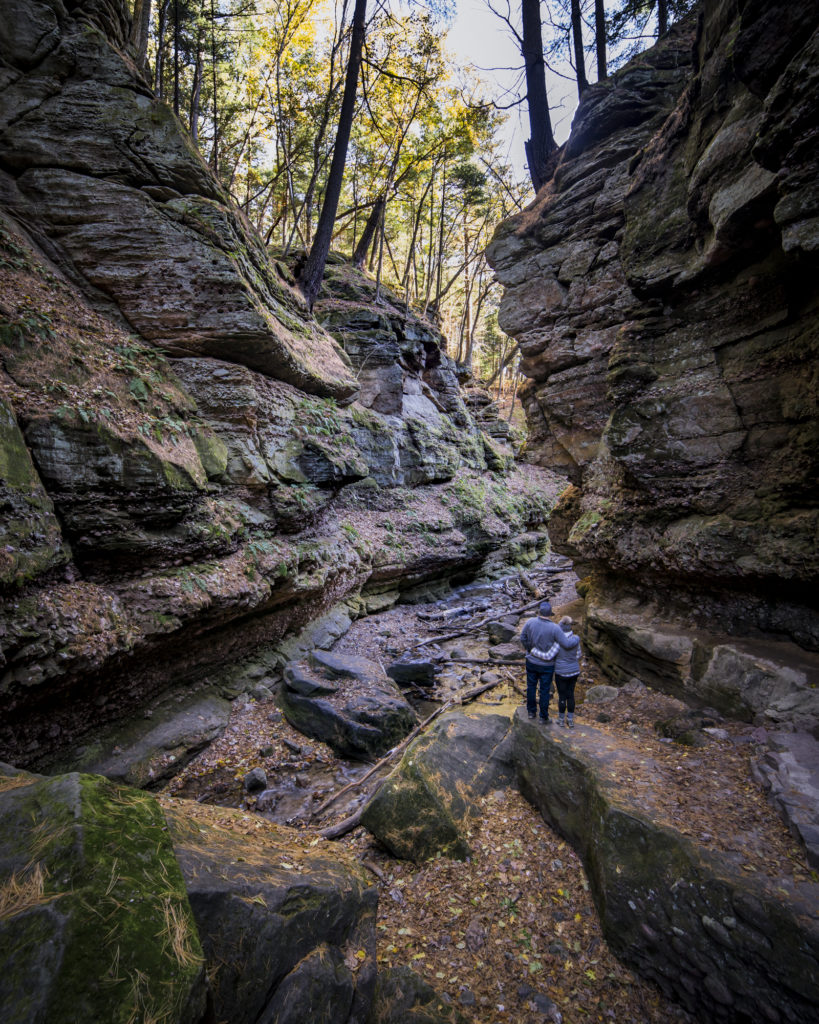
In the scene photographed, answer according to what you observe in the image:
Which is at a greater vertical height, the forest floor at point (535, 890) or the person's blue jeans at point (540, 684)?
the person's blue jeans at point (540, 684)

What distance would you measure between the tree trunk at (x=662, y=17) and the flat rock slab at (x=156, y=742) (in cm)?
1999

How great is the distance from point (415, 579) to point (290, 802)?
9560mm

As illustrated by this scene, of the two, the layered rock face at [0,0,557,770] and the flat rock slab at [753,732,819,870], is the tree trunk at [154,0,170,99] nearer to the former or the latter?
the layered rock face at [0,0,557,770]

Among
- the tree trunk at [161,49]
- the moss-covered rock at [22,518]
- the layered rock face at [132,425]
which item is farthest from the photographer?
the tree trunk at [161,49]

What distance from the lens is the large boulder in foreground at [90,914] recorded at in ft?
6.05

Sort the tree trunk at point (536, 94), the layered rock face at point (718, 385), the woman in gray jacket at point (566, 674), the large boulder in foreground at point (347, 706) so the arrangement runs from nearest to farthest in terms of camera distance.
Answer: the layered rock face at point (718, 385), the woman in gray jacket at point (566, 674), the large boulder in foreground at point (347, 706), the tree trunk at point (536, 94)

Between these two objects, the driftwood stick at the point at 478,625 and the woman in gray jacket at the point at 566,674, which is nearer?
the woman in gray jacket at the point at 566,674

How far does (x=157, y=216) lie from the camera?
8.59m

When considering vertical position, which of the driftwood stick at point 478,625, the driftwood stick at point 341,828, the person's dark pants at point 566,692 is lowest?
the driftwood stick at point 478,625

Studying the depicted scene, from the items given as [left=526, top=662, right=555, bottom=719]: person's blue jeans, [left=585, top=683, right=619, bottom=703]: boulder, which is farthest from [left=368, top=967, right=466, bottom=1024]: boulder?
[left=585, top=683, right=619, bottom=703]: boulder

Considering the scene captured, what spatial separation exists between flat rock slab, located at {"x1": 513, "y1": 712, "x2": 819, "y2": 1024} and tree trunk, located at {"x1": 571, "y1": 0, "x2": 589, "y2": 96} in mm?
16737

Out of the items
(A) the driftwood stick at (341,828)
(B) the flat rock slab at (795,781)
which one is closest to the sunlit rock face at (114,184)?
(A) the driftwood stick at (341,828)

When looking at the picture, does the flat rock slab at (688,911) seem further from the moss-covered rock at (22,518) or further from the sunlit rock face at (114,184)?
the sunlit rock face at (114,184)

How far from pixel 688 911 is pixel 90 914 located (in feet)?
13.4
